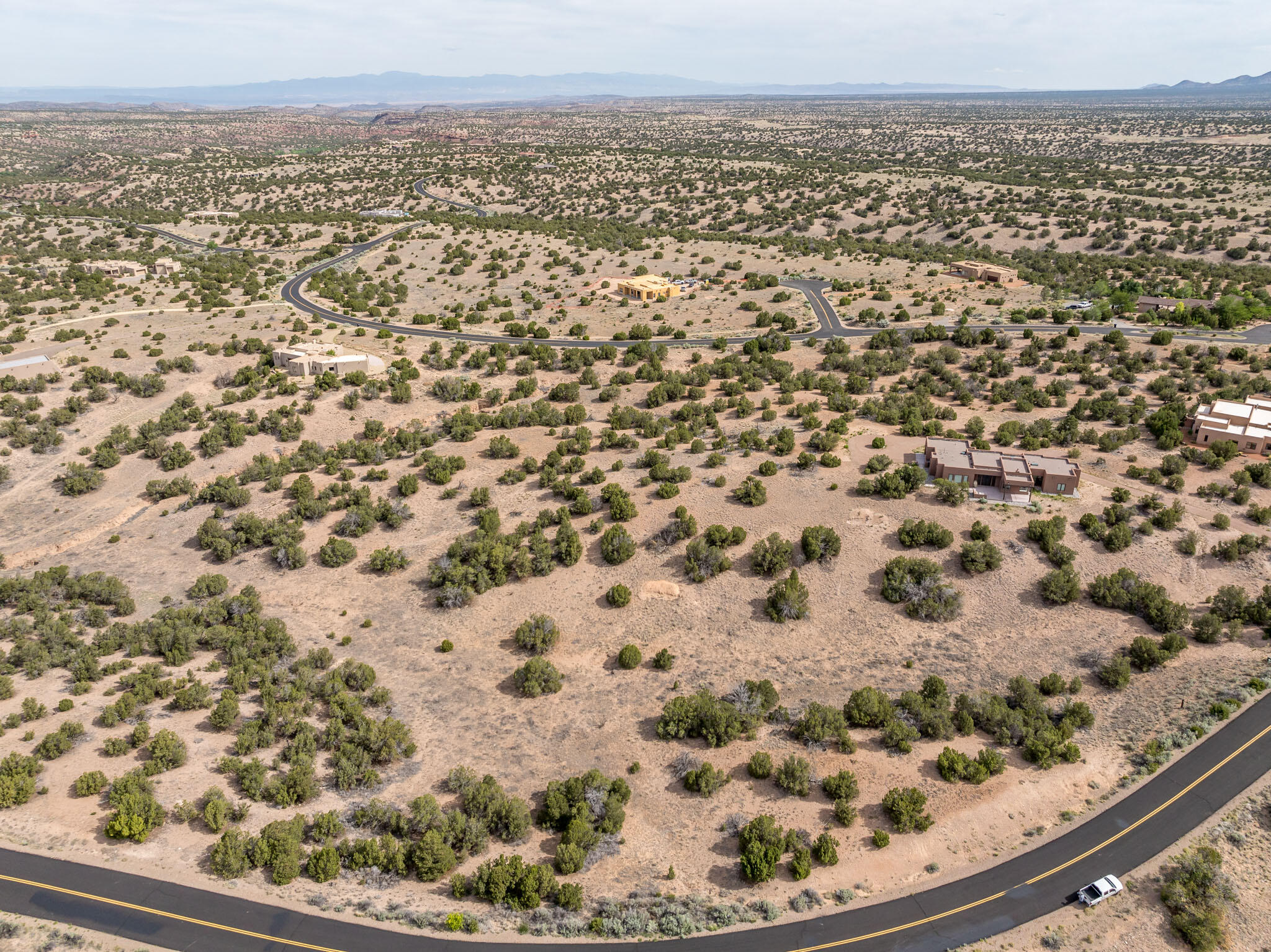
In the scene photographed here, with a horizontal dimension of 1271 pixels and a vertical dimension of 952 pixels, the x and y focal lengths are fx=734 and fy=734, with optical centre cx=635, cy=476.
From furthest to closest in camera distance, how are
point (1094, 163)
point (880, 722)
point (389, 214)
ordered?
point (1094, 163)
point (389, 214)
point (880, 722)

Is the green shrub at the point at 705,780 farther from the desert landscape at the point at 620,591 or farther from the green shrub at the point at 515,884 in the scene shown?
the green shrub at the point at 515,884

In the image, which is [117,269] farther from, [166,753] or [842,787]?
[842,787]

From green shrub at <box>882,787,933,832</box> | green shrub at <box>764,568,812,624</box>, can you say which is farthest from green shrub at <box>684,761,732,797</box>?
green shrub at <box>764,568,812,624</box>

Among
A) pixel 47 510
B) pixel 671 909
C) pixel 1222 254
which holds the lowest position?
pixel 671 909

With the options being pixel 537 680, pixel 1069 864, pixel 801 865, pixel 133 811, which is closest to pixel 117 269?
pixel 133 811

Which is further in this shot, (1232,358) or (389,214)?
(389,214)

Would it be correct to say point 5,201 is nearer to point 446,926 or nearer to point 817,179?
point 817,179

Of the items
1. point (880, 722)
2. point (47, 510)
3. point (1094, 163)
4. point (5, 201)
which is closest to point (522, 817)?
point (880, 722)

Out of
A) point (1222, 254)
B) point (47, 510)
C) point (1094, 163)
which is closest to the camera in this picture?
point (47, 510)
